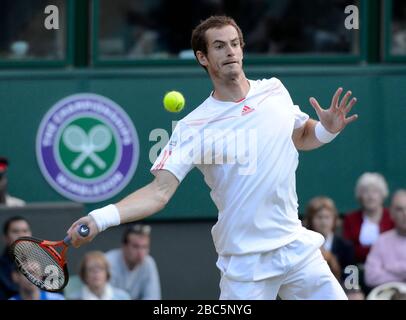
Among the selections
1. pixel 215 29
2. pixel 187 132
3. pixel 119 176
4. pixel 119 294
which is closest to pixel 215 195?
pixel 187 132

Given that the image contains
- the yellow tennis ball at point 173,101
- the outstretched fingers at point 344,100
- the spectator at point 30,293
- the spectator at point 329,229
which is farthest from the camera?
the spectator at point 329,229

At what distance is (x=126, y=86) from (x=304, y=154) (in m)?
1.45

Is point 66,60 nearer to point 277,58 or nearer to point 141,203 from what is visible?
point 277,58

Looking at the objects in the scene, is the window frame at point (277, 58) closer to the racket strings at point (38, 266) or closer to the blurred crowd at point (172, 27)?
the blurred crowd at point (172, 27)

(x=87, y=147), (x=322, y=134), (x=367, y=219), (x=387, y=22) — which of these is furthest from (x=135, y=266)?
(x=322, y=134)

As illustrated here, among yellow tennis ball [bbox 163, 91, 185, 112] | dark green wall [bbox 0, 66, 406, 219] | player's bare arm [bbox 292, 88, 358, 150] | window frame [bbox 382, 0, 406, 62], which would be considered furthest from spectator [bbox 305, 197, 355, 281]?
player's bare arm [bbox 292, 88, 358, 150]

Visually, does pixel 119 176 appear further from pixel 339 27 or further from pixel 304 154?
pixel 339 27

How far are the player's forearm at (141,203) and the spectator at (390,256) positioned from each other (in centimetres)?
→ 291

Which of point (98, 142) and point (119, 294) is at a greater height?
point (98, 142)

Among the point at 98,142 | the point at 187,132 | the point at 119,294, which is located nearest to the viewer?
the point at 187,132

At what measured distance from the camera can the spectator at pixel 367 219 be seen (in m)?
9.05

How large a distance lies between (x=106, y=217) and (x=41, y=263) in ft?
1.59

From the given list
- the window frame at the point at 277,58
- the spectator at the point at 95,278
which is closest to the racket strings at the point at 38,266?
the spectator at the point at 95,278

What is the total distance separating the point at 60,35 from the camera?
993 centimetres
